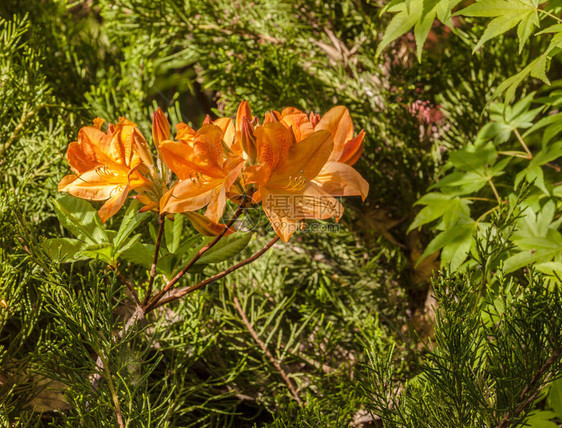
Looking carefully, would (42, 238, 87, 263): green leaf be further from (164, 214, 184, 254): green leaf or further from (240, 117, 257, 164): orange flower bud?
(240, 117, 257, 164): orange flower bud

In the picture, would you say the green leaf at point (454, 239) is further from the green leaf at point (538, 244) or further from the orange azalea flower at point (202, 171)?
the orange azalea flower at point (202, 171)

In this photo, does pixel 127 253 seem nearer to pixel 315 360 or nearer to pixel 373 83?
pixel 315 360

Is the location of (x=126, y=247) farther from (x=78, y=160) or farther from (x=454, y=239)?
(x=454, y=239)

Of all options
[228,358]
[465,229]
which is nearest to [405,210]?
[465,229]

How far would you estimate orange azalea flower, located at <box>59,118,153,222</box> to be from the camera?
1.62 ft

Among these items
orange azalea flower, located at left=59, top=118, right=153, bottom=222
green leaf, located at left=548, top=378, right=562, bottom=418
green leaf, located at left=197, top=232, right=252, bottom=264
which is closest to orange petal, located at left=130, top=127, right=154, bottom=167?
orange azalea flower, located at left=59, top=118, right=153, bottom=222

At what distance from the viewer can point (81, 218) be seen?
20.5 inches

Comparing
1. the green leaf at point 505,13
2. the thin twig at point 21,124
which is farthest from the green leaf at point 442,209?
the thin twig at point 21,124

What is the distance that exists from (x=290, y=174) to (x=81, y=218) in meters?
0.22

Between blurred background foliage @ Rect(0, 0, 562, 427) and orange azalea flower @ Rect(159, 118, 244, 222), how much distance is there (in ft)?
0.35

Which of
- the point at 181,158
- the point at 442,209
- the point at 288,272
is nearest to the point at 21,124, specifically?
the point at 181,158

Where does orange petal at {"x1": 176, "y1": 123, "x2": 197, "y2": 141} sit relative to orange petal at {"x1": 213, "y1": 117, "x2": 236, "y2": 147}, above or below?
above

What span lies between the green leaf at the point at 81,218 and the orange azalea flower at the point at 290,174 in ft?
0.58

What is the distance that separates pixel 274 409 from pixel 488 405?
1.45 feet
